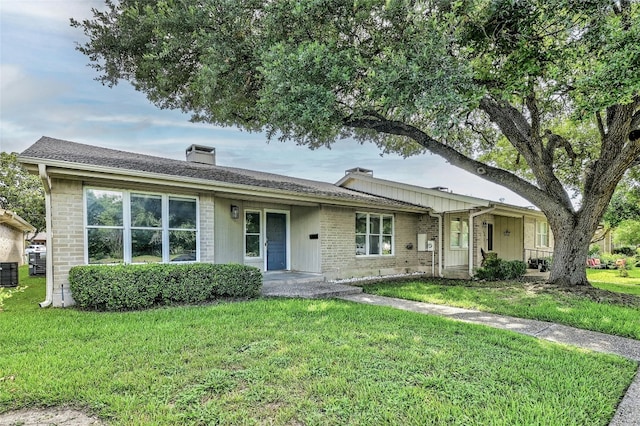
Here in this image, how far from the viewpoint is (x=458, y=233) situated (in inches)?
621

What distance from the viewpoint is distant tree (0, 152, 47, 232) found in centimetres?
3095

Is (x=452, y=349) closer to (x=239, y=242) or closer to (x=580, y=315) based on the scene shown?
(x=580, y=315)

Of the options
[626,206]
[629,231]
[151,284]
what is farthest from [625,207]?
[151,284]

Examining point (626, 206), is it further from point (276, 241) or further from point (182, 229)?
point (182, 229)

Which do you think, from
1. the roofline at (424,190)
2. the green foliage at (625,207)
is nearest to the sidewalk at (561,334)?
the roofline at (424,190)

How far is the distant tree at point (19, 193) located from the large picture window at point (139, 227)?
2972cm

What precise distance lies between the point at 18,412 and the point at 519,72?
1046cm

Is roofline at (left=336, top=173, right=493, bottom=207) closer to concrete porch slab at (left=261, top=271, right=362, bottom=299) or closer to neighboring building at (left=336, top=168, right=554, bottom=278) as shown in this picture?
neighboring building at (left=336, top=168, right=554, bottom=278)

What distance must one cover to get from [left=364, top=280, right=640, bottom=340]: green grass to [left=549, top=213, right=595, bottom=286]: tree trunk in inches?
47.1

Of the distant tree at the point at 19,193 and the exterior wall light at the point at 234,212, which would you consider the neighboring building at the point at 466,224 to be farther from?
the distant tree at the point at 19,193

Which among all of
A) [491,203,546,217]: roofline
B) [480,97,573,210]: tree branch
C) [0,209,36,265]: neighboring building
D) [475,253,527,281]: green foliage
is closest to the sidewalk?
[480,97,573,210]: tree branch

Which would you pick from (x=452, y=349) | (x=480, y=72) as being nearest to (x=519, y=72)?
(x=480, y=72)

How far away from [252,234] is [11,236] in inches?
754

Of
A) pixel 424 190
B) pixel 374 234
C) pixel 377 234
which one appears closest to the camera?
pixel 374 234
